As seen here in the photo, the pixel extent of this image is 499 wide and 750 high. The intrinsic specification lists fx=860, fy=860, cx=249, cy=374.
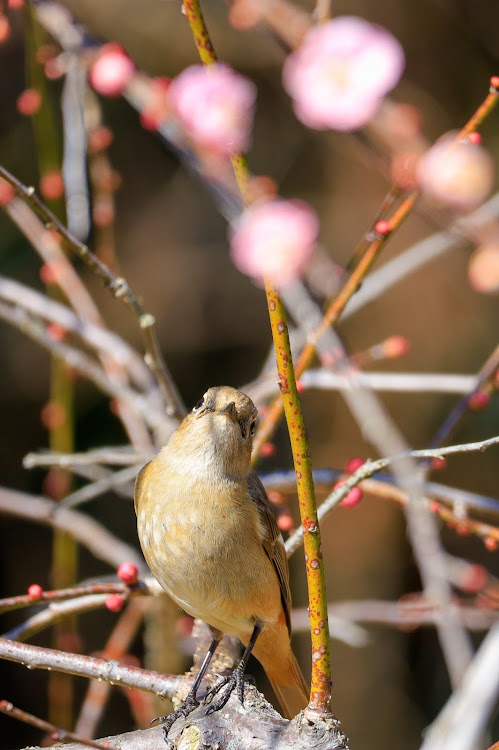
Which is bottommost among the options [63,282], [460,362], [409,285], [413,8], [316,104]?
[316,104]

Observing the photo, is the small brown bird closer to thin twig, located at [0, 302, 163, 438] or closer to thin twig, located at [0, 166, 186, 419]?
thin twig, located at [0, 166, 186, 419]

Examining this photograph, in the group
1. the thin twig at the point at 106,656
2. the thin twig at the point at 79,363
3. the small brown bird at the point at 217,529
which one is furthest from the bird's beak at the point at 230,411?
the thin twig at the point at 106,656

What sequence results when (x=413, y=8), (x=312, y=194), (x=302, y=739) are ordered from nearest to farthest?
(x=302, y=739), (x=413, y=8), (x=312, y=194)

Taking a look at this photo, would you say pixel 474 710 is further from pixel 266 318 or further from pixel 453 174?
pixel 266 318

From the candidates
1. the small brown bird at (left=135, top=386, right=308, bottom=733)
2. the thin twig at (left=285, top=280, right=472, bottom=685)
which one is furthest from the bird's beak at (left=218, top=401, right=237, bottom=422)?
the thin twig at (left=285, top=280, right=472, bottom=685)

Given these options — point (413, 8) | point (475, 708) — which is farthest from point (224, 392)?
point (413, 8)

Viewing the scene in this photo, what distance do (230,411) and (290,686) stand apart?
0.89 metres

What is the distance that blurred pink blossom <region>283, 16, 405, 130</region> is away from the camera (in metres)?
1.93

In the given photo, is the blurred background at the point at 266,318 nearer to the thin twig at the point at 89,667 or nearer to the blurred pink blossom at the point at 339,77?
the blurred pink blossom at the point at 339,77

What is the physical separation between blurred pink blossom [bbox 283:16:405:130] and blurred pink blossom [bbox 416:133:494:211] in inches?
7.3

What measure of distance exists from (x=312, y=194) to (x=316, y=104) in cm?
303

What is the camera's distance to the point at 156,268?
4906 millimetres

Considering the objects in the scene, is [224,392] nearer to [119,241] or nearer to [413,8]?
[119,241]

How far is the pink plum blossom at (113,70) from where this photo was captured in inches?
89.2
